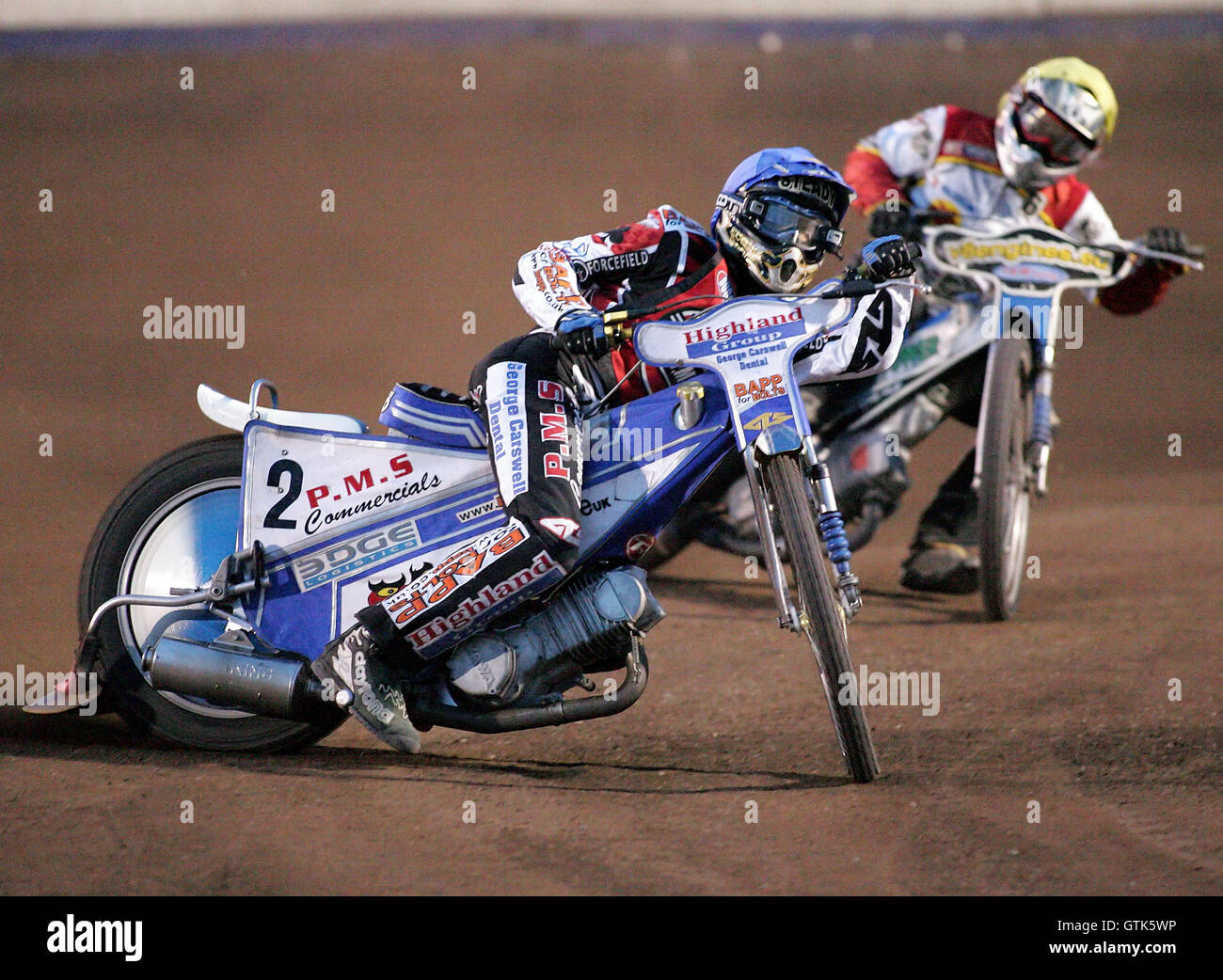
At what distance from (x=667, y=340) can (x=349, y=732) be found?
5.98ft

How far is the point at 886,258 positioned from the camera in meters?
4.46

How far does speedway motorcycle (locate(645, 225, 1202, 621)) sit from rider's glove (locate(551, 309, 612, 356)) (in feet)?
9.36

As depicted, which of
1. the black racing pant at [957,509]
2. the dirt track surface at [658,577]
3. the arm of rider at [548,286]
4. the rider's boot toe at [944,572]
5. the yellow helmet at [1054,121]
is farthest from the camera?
the black racing pant at [957,509]

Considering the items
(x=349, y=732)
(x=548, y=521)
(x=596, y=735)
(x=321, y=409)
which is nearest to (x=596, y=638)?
(x=548, y=521)

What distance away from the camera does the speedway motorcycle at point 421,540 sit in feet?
14.8

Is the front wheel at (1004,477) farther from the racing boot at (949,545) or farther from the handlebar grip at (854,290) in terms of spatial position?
the handlebar grip at (854,290)

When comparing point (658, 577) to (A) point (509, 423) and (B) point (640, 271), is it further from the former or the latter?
(A) point (509, 423)

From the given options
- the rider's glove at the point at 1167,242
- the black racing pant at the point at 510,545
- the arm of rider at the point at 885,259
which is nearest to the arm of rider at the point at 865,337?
the arm of rider at the point at 885,259

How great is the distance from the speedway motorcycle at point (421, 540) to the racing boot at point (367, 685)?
0.08 meters

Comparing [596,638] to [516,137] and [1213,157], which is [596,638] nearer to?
[516,137]

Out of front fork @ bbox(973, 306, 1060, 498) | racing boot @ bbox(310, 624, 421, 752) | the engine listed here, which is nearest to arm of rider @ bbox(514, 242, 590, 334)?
the engine

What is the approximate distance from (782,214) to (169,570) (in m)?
2.33

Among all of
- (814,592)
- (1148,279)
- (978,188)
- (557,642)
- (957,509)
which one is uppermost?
(978,188)

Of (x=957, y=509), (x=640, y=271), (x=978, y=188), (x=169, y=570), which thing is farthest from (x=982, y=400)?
(x=169, y=570)
